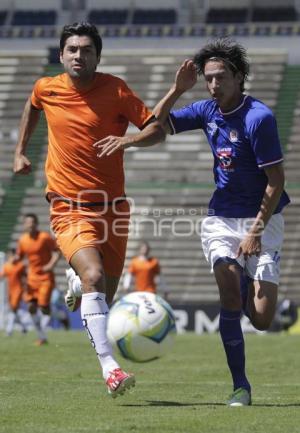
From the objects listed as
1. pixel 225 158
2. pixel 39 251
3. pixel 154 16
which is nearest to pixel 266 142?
pixel 225 158

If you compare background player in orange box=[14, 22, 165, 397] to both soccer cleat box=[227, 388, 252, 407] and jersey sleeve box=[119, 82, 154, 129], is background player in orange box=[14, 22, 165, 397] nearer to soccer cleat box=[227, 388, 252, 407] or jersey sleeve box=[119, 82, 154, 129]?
jersey sleeve box=[119, 82, 154, 129]

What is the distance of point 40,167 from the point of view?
33219mm

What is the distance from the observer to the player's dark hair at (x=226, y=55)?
778cm

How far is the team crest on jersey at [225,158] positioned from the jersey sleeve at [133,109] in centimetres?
56

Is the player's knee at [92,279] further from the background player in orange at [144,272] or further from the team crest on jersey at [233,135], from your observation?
the background player in orange at [144,272]

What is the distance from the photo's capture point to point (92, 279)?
7.62 m

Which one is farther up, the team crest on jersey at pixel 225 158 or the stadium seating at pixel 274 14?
the team crest on jersey at pixel 225 158

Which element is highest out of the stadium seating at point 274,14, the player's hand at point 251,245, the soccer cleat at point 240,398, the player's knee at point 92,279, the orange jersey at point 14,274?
the player's hand at point 251,245

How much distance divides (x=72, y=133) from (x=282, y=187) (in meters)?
1.57

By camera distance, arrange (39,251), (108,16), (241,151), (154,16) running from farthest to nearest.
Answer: (108,16) → (154,16) → (39,251) → (241,151)

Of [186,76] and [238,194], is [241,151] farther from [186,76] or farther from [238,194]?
[186,76]

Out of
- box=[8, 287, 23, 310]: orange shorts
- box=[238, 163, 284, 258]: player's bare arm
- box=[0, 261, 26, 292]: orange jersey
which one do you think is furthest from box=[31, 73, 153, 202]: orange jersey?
box=[0, 261, 26, 292]: orange jersey

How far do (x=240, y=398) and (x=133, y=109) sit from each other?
2155mm

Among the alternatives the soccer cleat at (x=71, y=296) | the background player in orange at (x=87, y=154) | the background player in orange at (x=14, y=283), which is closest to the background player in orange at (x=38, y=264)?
the background player in orange at (x=14, y=283)
